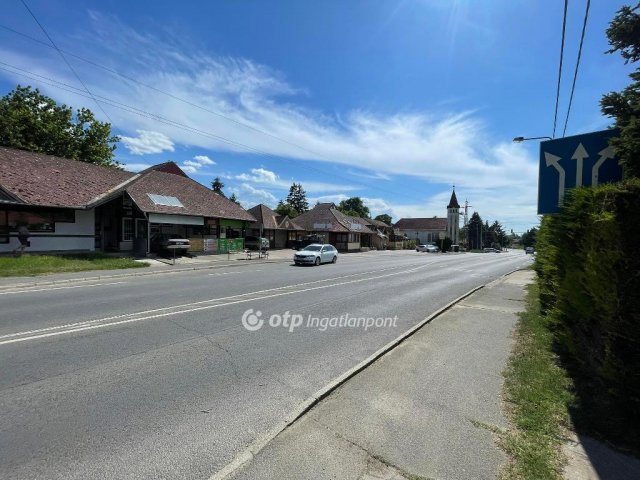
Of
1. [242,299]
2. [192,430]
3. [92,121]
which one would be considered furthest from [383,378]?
[92,121]

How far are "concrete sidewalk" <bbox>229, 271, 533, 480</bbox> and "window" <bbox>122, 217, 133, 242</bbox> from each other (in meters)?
24.6

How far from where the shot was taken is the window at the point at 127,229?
2583cm

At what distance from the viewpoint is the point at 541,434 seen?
360cm

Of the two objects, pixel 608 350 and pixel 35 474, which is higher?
pixel 608 350

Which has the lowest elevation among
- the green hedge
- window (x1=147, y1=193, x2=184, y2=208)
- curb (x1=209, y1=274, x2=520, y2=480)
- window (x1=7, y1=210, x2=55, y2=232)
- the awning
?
curb (x1=209, y1=274, x2=520, y2=480)

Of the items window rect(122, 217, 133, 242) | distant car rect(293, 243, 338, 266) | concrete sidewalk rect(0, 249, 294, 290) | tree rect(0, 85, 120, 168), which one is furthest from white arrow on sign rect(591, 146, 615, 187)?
tree rect(0, 85, 120, 168)

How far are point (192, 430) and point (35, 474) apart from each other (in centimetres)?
121

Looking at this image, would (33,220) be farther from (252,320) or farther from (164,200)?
(252,320)

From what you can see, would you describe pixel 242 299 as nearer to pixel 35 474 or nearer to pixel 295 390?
pixel 295 390

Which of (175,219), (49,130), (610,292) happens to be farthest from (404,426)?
(49,130)

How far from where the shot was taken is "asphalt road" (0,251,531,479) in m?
3.25

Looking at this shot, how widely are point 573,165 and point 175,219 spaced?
2493 cm

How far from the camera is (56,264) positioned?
17.4m

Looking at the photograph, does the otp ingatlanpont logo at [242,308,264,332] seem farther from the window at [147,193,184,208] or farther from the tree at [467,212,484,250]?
the tree at [467,212,484,250]
